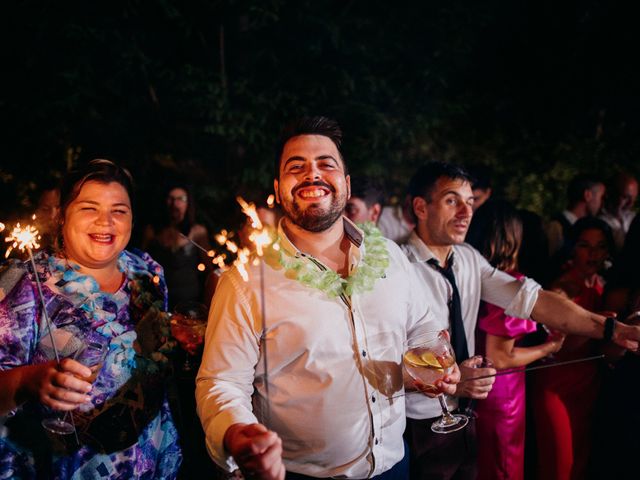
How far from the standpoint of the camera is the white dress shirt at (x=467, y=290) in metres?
2.71

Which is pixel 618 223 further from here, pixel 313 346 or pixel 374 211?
pixel 313 346

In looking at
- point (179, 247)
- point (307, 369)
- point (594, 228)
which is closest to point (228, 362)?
point (307, 369)

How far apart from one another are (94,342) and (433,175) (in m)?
2.15

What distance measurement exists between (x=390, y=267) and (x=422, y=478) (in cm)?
131

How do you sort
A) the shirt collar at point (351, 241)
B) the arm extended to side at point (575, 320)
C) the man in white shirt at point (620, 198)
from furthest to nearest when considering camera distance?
the man in white shirt at point (620, 198), the arm extended to side at point (575, 320), the shirt collar at point (351, 241)

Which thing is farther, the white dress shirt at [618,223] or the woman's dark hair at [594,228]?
the white dress shirt at [618,223]

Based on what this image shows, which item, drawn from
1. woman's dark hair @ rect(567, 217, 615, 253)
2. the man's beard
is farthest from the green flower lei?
woman's dark hair @ rect(567, 217, 615, 253)

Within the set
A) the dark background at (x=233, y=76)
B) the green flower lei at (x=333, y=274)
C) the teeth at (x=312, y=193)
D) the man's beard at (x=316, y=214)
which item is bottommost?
the green flower lei at (x=333, y=274)

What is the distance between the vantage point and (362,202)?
4312 mm

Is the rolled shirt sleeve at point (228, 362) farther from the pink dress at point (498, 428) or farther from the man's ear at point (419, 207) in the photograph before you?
the pink dress at point (498, 428)

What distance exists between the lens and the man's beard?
216 centimetres

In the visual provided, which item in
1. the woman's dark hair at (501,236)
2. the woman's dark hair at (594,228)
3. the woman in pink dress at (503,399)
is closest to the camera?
the woman in pink dress at (503,399)

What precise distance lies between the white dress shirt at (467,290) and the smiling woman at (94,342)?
143 cm

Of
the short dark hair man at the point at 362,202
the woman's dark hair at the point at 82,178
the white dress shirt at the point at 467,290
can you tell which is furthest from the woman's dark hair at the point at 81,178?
the short dark hair man at the point at 362,202
